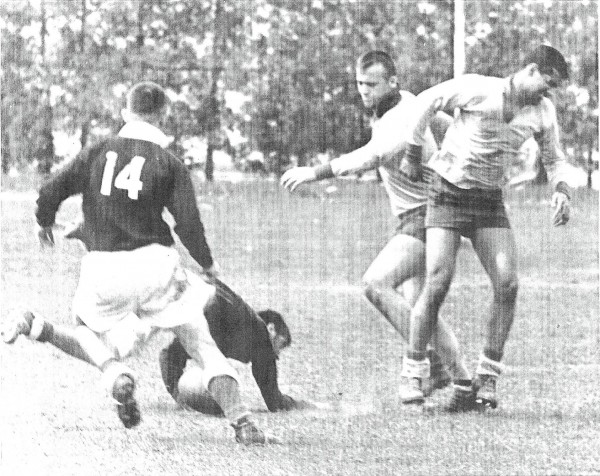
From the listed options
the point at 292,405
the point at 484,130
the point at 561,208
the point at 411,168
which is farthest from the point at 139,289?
the point at 561,208

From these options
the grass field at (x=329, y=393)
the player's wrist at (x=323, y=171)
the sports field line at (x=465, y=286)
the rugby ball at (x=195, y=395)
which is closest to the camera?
the grass field at (x=329, y=393)

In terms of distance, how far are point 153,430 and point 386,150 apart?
A: 146 centimetres

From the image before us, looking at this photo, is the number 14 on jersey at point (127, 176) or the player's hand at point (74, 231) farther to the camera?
the player's hand at point (74, 231)

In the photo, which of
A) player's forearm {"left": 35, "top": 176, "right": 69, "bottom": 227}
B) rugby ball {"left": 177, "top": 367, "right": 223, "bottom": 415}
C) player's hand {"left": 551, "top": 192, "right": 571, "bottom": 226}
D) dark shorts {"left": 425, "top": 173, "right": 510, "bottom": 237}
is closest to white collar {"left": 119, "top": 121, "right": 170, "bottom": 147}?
player's forearm {"left": 35, "top": 176, "right": 69, "bottom": 227}

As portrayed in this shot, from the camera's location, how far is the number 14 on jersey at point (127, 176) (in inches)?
179

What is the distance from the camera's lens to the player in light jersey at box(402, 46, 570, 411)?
17.0 feet

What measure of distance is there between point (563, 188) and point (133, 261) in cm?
176

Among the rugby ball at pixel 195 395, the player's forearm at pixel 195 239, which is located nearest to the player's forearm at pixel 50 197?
the player's forearm at pixel 195 239

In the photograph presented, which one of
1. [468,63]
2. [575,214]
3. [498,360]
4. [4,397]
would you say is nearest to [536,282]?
[468,63]

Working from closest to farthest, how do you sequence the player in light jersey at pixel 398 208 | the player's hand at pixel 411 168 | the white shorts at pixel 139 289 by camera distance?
the white shorts at pixel 139 289
the player's hand at pixel 411 168
the player in light jersey at pixel 398 208

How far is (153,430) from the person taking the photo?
15.7ft

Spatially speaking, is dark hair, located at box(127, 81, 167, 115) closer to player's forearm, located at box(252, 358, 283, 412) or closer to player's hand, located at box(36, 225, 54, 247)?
player's hand, located at box(36, 225, 54, 247)

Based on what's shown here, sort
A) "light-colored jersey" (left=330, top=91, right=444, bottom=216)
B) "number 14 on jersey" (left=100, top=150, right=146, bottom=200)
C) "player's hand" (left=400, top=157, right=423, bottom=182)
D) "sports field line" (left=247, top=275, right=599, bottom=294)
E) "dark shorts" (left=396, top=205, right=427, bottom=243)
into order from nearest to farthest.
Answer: "number 14 on jersey" (left=100, top=150, right=146, bottom=200), "light-colored jersey" (left=330, top=91, right=444, bottom=216), "player's hand" (left=400, top=157, right=423, bottom=182), "dark shorts" (left=396, top=205, right=427, bottom=243), "sports field line" (left=247, top=275, right=599, bottom=294)

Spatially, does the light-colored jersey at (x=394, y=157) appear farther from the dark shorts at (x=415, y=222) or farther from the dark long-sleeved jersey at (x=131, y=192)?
the dark long-sleeved jersey at (x=131, y=192)
